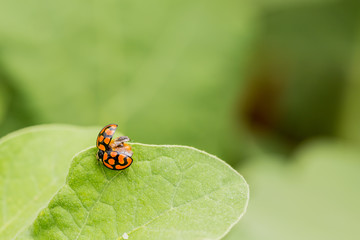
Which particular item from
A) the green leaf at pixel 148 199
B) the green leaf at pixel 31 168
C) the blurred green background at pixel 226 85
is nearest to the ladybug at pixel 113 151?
the green leaf at pixel 148 199

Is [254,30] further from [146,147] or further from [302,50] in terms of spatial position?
[146,147]

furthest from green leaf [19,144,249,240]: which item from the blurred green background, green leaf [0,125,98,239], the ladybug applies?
the blurred green background

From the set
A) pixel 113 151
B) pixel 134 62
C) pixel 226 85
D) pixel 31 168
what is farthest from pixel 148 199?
pixel 226 85

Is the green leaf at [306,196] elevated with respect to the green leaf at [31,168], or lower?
lower

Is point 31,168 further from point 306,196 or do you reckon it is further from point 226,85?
point 306,196

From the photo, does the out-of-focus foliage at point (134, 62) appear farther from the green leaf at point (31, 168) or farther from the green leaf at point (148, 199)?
the green leaf at point (148, 199)
